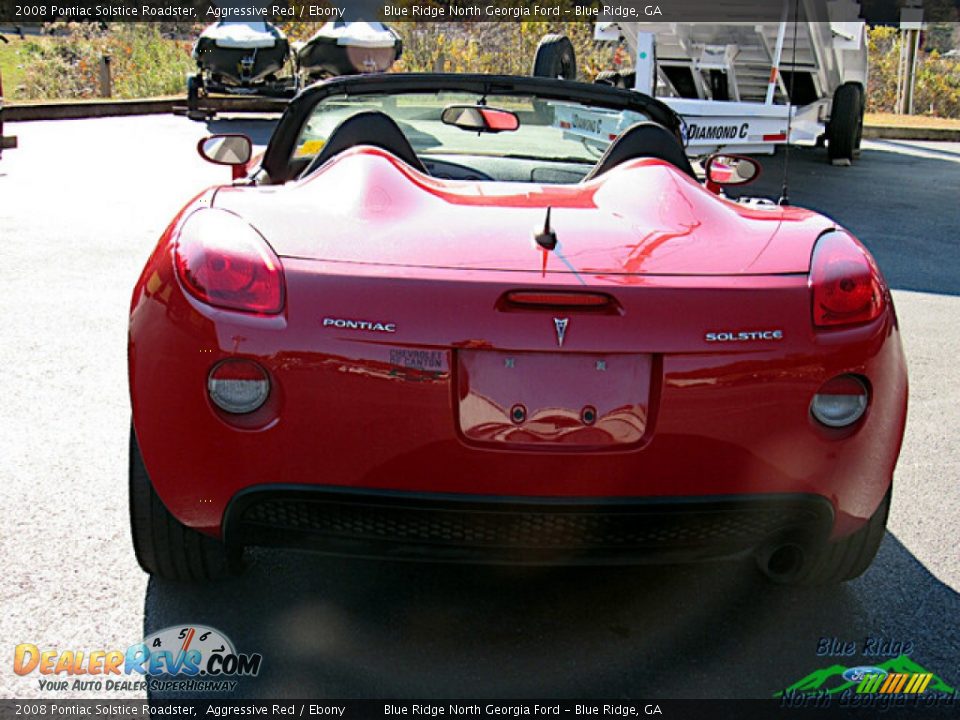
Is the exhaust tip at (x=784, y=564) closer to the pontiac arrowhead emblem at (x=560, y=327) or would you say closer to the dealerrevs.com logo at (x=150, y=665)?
the pontiac arrowhead emblem at (x=560, y=327)

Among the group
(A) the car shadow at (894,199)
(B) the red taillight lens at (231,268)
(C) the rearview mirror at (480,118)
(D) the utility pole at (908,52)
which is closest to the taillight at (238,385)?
(B) the red taillight lens at (231,268)

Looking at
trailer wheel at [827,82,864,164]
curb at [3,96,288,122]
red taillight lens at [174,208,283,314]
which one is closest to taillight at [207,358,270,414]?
→ red taillight lens at [174,208,283,314]

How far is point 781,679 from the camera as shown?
9.16ft

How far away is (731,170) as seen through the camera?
4.40 meters

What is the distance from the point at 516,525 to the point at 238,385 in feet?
2.17

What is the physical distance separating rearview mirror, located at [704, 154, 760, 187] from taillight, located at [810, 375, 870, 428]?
5.59 feet

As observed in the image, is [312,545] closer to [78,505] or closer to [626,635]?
[626,635]

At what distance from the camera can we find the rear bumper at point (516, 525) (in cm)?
262

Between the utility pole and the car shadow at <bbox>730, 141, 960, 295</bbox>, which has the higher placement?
the utility pole

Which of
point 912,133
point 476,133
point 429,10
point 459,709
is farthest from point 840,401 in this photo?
point 429,10

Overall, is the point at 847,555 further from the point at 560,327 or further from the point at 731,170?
the point at 731,170

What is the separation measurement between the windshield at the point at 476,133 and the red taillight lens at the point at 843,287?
1437 millimetres

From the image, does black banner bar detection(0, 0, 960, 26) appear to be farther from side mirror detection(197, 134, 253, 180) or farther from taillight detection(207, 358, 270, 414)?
taillight detection(207, 358, 270, 414)

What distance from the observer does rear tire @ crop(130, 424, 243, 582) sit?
2.92 metres
